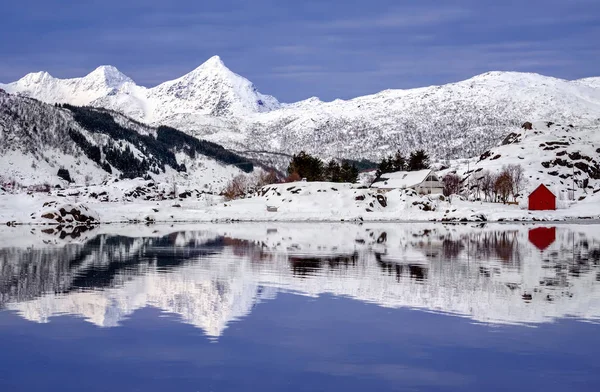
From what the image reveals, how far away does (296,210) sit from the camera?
113438 millimetres

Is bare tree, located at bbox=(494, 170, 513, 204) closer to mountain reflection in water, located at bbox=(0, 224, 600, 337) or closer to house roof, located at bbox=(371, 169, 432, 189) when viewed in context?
house roof, located at bbox=(371, 169, 432, 189)

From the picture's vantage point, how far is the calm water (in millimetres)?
17547

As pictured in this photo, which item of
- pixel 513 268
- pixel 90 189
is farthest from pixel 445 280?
pixel 90 189

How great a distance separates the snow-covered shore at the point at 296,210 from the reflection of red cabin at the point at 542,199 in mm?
4646

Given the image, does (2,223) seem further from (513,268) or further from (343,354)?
(343,354)

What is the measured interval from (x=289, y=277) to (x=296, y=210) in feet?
256

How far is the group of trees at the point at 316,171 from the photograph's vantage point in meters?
161

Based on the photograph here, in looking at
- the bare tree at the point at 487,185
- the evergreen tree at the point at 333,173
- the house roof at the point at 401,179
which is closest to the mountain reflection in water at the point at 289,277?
the evergreen tree at the point at 333,173

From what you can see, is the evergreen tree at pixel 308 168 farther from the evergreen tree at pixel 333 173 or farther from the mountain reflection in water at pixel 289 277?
the mountain reflection in water at pixel 289 277

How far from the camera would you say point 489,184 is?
18762 centimetres

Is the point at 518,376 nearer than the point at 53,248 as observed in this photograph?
Yes

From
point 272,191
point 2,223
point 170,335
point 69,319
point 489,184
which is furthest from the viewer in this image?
point 489,184

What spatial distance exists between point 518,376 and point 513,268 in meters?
21.9

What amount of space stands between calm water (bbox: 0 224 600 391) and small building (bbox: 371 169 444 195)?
125429 mm
